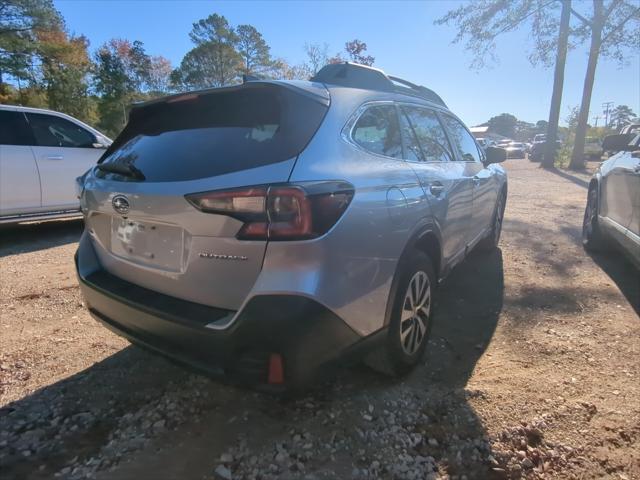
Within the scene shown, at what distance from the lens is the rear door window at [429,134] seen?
2887 mm

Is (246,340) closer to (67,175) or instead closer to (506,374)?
(506,374)

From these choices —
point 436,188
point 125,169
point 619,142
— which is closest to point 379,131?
point 436,188

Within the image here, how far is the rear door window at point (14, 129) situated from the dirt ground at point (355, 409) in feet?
8.84

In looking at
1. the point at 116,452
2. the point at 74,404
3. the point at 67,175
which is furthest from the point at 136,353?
the point at 67,175

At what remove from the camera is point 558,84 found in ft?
64.5

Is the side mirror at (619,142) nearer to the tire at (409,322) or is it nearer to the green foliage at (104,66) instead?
the tire at (409,322)

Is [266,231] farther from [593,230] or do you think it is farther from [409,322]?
[593,230]

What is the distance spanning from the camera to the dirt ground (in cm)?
192

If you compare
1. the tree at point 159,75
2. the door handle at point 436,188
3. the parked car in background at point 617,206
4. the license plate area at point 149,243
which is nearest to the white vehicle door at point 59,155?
the license plate area at point 149,243

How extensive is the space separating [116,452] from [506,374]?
226cm

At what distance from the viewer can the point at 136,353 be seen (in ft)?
9.27

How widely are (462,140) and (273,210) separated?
9.44 ft

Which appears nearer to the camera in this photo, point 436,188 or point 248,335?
point 248,335

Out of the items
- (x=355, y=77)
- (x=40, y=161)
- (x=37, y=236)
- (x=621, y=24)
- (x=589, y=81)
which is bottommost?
(x=37, y=236)
